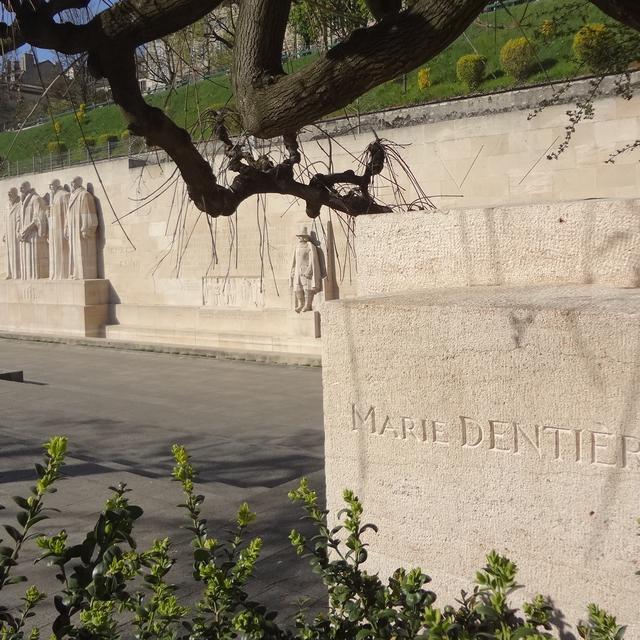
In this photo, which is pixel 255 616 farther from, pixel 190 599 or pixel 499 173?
pixel 499 173

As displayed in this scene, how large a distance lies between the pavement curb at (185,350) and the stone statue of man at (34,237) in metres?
1.73

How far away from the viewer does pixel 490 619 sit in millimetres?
2213

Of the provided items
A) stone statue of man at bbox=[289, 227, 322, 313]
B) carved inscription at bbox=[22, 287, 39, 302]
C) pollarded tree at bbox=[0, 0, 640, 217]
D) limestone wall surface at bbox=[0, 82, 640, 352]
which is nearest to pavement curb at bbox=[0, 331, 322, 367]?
limestone wall surface at bbox=[0, 82, 640, 352]

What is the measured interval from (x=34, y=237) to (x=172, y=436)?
12.8m

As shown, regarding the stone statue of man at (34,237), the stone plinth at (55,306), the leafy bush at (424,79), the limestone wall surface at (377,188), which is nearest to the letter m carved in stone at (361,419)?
the limestone wall surface at (377,188)

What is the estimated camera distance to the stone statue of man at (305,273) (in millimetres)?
13273

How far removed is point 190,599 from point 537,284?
1.84 meters

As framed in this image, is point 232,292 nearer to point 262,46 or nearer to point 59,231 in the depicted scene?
point 59,231

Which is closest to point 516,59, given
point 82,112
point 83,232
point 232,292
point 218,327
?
point 232,292

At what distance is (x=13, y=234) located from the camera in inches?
787

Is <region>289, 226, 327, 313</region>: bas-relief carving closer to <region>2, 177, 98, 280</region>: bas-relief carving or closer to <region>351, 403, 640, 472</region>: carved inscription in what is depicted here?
<region>2, 177, 98, 280</region>: bas-relief carving

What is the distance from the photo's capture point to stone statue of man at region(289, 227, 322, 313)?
43.5 feet

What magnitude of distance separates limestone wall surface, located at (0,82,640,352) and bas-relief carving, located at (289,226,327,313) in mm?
246

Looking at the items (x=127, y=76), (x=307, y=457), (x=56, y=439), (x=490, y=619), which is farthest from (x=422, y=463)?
(x=307, y=457)
